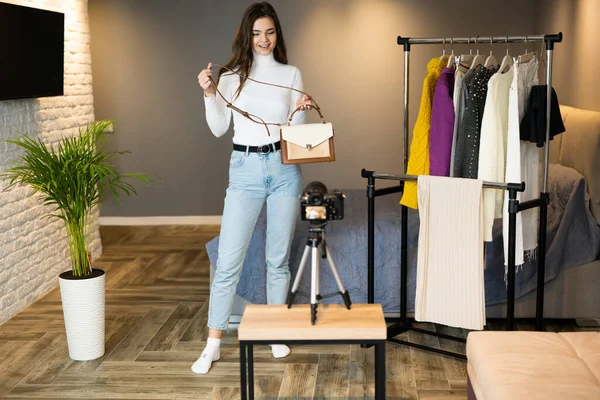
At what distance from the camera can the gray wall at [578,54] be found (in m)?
4.23

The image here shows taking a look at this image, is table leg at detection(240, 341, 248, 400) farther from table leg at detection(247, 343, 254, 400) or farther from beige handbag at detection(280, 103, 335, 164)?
beige handbag at detection(280, 103, 335, 164)

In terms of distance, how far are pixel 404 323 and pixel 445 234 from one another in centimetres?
68

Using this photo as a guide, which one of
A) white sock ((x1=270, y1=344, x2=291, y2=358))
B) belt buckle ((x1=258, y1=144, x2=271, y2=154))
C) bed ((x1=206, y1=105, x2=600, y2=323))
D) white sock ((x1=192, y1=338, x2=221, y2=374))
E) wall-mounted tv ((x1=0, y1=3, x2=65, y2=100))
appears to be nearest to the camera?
belt buckle ((x1=258, y1=144, x2=271, y2=154))

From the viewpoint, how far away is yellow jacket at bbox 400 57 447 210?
10.8ft

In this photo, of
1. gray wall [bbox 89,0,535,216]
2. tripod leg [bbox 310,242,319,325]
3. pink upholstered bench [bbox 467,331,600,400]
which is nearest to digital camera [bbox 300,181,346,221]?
tripod leg [bbox 310,242,319,325]

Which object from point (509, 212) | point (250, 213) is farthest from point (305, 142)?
point (509, 212)

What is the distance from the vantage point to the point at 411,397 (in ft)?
9.74

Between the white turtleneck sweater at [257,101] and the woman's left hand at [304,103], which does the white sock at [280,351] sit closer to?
the white turtleneck sweater at [257,101]

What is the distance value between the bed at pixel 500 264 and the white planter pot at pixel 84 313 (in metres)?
0.61

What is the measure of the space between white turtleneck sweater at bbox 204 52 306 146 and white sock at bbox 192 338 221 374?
0.88m

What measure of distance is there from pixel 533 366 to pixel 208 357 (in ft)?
5.00

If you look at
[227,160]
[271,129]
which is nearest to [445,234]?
[271,129]

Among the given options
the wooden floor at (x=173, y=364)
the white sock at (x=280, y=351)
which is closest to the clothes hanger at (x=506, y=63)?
the wooden floor at (x=173, y=364)

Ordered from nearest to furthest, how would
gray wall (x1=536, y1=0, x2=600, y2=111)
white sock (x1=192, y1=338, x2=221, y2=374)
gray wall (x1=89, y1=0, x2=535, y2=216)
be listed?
white sock (x1=192, y1=338, x2=221, y2=374), gray wall (x1=536, y1=0, x2=600, y2=111), gray wall (x1=89, y1=0, x2=535, y2=216)
